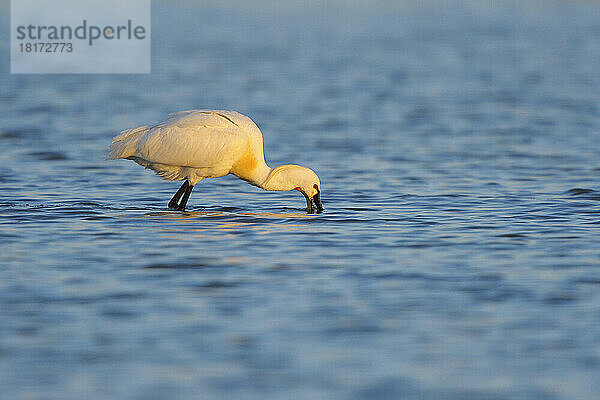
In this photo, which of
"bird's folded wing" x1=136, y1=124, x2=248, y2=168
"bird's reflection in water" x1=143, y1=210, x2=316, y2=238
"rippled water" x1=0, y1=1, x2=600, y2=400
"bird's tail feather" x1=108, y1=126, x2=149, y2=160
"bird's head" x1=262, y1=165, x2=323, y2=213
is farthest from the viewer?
"bird's head" x1=262, y1=165, x2=323, y2=213

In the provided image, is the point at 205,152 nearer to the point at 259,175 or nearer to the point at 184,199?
the point at 184,199

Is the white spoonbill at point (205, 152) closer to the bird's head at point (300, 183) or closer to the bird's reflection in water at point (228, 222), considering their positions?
the bird's head at point (300, 183)

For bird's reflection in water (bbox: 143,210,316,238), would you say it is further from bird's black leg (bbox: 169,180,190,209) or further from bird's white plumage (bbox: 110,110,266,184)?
bird's white plumage (bbox: 110,110,266,184)

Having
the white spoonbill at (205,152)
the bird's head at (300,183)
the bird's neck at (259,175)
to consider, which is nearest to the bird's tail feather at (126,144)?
the white spoonbill at (205,152)

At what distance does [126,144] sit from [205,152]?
34.0 inches

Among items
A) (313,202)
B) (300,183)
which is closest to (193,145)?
(300,183)

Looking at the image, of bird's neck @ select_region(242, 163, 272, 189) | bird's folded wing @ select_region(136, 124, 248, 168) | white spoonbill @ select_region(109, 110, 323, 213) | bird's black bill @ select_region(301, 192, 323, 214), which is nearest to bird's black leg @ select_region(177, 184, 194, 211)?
white spoonbill @ select_region(109, 110, 323, 213)

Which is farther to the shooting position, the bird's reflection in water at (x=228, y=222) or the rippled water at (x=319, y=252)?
the bird's reflection in water at (x=228, y=222)

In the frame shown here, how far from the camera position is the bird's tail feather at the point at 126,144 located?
40.2 feet

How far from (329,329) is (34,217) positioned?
5.03m

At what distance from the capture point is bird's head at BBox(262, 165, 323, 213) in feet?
40.7

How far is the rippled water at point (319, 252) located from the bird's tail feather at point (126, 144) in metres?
0.60

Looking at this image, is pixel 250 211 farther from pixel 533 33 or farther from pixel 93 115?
pixel 533 33

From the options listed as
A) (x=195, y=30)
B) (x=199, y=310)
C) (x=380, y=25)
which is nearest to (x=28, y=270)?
(x=199, y=310)
